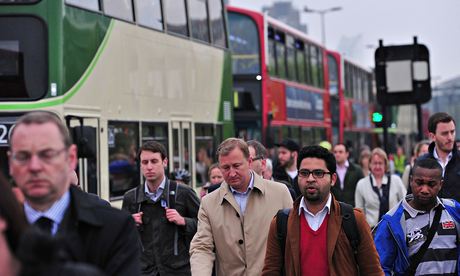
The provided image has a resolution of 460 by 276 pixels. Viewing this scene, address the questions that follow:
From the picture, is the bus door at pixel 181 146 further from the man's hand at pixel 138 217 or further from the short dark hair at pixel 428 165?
the short dark hair at pixel 428 165

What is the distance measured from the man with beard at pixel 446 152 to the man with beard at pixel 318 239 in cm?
237

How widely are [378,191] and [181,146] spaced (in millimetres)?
4124

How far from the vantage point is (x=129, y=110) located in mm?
13594

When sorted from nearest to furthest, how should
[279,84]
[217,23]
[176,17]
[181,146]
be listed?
[181,146]
[176,17]
[217,23]
[279,84]

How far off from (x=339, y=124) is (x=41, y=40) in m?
21.5

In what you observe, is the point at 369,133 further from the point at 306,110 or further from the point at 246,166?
the point at 246,166

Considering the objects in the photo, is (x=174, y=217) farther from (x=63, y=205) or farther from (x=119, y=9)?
(x=119, y=9)

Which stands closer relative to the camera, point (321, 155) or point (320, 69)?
point (321, 155)

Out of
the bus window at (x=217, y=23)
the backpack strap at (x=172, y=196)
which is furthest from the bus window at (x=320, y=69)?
the backpack strap at (x=172, y=196)

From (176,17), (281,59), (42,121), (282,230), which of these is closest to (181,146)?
(176,17)

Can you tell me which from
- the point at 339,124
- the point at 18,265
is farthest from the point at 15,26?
the point at 339,124

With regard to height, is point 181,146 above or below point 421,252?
above

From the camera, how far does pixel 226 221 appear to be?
722 cm

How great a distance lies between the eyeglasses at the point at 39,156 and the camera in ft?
12.0
